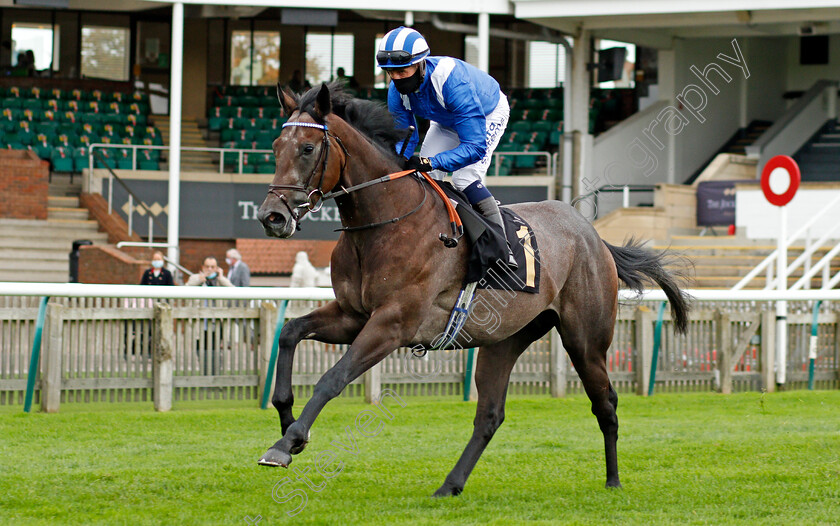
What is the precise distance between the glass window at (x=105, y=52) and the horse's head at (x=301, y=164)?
21.5m

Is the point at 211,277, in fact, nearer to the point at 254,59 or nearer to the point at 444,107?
the point at 444,107

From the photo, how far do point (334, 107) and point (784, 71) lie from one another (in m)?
20.7

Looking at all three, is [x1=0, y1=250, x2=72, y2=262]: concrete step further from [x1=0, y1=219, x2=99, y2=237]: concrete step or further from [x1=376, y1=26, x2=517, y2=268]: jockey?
[x1=376, y1=26, x2=517, y2=268]: jockey

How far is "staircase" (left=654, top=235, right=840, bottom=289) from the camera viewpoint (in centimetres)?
1559

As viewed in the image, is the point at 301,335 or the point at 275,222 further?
the point at 301,335

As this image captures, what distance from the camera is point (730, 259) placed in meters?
16.4

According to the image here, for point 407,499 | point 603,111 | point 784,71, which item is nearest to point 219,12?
point 603,111

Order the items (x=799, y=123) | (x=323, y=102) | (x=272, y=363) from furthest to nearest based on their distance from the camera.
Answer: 1. (x=799, y=123)
2. (x=272, y=363)
3. (x=323, y=102)

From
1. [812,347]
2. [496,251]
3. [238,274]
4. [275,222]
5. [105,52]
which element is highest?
[105,52]

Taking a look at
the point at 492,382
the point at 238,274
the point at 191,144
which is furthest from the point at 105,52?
the point at 492,382

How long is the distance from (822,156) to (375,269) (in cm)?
1800

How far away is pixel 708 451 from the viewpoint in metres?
6.36

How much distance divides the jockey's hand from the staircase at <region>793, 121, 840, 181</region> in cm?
1664

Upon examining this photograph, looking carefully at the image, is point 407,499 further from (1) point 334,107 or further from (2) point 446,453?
(1) point 334,107
